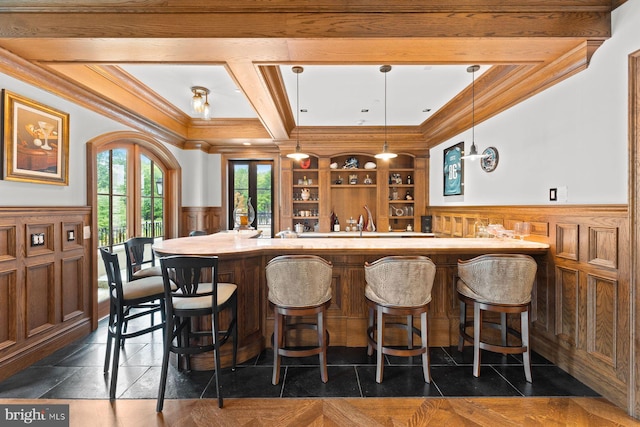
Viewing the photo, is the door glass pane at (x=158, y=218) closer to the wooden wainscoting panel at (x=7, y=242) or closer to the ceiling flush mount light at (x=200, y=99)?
the ceiling flush mount light at (x=200, y=99)

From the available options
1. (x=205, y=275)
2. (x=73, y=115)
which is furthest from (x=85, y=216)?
(x=205, y=275)

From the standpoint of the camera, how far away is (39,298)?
2.70 metres

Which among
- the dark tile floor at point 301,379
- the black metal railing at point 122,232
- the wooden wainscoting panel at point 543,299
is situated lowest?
the dark tile floor at point 301,379

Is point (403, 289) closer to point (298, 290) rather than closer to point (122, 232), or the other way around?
point (298, 290)

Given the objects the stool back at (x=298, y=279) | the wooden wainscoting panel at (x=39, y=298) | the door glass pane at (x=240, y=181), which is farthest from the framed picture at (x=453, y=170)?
the wooden wainscoting panel at (x=39, y=298)

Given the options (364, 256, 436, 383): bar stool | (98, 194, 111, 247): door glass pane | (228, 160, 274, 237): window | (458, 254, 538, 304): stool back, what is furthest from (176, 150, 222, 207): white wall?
(458, 254, 538, 304): stool back

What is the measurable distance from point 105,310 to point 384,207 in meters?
4.69

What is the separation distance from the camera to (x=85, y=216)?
3205mm

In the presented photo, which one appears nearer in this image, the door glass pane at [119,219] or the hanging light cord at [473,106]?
the hanging light cord at [473,106]

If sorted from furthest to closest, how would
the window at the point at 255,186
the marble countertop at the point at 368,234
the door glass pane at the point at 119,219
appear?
1. the window at the point at 255,186
2. the marble countertop at the point at 368,234
3. the door glass pane at the point at 119,219

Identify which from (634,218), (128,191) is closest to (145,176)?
(128,191)

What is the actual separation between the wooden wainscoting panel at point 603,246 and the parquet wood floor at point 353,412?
99 cm

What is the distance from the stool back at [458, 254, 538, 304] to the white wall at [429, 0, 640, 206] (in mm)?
727

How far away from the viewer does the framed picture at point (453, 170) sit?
14.8ft
